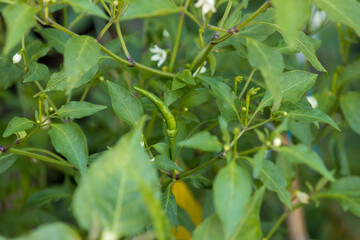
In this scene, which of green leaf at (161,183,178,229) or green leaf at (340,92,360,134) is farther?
green leaf at (340,92,360,134)

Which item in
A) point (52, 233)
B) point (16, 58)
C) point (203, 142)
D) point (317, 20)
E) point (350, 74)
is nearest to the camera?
point (52, 233)

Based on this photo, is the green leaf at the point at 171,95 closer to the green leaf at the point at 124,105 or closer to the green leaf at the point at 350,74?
the green leaf at the point at 124,105

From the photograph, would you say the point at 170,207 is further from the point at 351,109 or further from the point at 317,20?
the point at 317,20

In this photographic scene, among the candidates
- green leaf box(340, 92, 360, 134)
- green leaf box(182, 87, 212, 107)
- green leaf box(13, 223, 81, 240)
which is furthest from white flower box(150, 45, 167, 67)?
green leaf box(13, 223, 81, 240)

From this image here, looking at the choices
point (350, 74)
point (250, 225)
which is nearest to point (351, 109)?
point (350, 74)

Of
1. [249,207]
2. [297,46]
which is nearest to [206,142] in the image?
[249,207]

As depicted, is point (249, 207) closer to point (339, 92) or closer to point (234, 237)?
point (234, 237)

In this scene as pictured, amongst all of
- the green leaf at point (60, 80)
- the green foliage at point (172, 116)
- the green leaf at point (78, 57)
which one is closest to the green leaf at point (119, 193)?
the green foliage at point (172, 116)

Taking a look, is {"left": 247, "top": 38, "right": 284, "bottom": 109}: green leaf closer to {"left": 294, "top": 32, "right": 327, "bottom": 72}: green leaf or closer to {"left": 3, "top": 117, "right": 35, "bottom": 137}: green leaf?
{"left": 294, "top": 32, "right": 327, "bottom": 72}: green leaf
